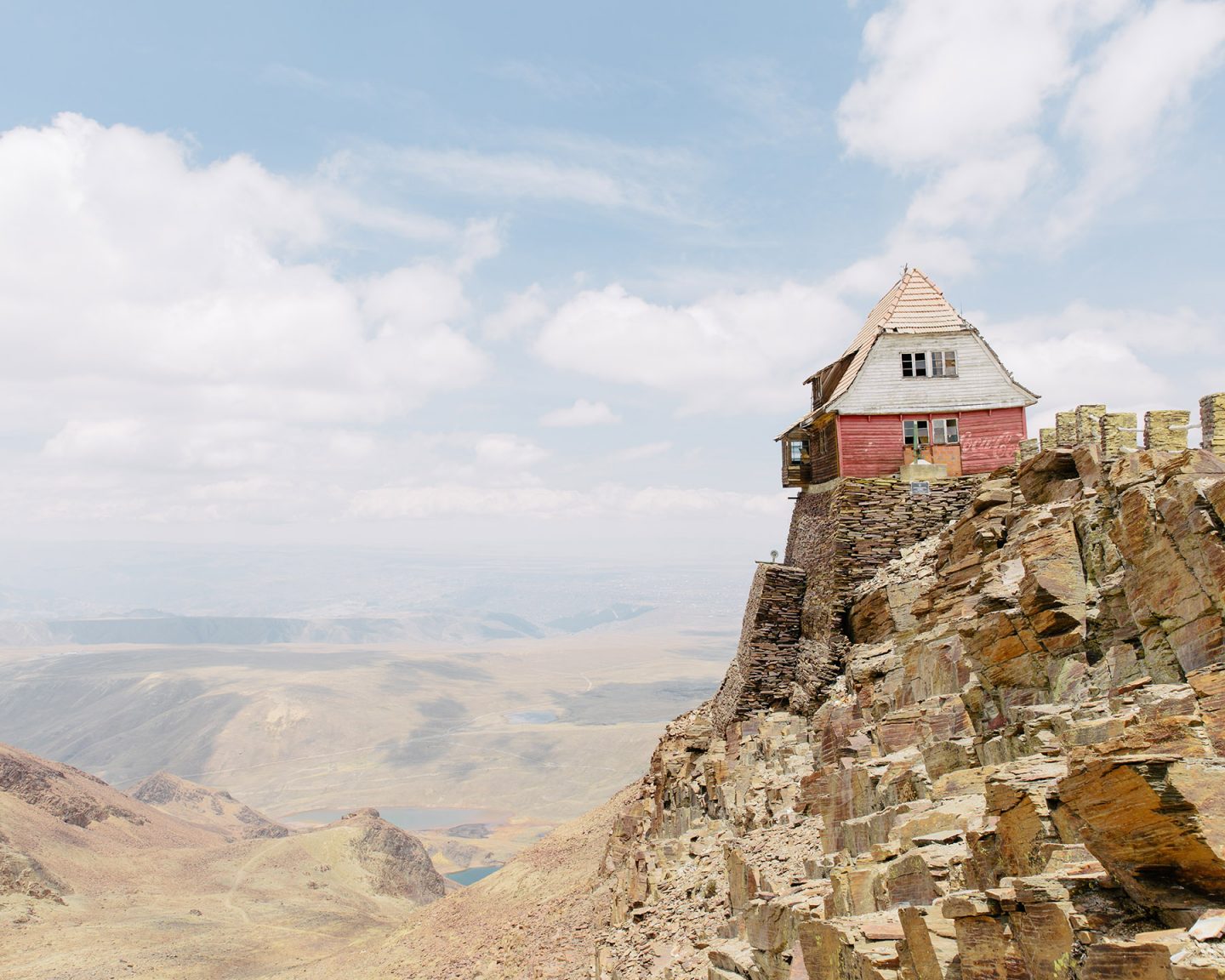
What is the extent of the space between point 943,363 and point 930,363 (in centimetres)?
49

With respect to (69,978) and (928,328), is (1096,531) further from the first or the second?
(69,978)

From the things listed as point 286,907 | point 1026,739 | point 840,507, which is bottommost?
point 286,907

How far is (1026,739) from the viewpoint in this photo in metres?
14.2

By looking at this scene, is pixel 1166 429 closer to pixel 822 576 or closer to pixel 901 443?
pixel 901 443

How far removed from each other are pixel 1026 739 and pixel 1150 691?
2.10 meters

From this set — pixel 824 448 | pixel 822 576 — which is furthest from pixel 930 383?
pixel 822 576

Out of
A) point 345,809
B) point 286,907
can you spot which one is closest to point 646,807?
point 286,907

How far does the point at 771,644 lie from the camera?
33781 millimetres

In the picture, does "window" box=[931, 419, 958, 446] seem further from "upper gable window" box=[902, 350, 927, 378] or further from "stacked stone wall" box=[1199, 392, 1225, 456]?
"stacked stone wall" box=[1199, 392, 1225, 456]

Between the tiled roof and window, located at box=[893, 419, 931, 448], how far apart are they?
2.47 m

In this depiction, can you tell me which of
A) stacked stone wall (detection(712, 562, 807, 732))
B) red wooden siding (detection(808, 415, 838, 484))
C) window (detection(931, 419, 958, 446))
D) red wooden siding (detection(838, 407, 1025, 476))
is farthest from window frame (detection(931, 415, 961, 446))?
stacked stone wall (detection(712, 562, 807, 732))

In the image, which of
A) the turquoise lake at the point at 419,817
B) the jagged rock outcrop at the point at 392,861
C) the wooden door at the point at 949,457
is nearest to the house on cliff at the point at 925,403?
the wooden door at the point at 949,457

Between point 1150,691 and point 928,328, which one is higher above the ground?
point 928,328

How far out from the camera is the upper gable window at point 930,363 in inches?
Answer: 1314
